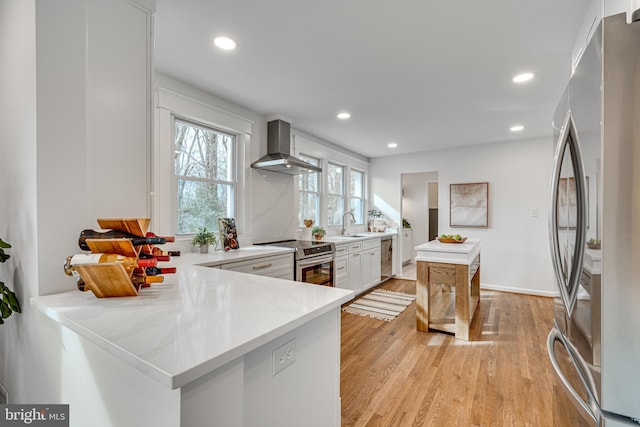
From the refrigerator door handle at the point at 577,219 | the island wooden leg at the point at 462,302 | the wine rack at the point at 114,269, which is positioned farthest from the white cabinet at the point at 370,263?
the wine rack at the point at 114,269

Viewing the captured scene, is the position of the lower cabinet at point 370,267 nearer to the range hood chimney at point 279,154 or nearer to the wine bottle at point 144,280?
the range hood chimney at point 279,154

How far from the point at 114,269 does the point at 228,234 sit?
1.85 meters

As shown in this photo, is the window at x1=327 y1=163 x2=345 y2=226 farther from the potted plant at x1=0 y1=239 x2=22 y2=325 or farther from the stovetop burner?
the potted plant at x1=0 y1=239 x2=22 y2=325

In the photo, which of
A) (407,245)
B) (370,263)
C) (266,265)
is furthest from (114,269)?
(407,245)

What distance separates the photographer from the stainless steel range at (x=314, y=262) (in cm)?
295

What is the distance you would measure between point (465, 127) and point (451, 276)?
2.20m

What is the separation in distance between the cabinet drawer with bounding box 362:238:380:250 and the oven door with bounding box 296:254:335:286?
1083mm

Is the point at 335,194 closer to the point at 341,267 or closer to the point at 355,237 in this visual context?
the point at 355,237

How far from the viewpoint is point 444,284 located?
2949 millimetres

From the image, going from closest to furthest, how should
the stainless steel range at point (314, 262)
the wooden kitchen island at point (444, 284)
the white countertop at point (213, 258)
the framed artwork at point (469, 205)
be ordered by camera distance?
1. the white countertop at point (213, 258)
2. the wooden kitchen island at point (444, 284)
3. the stainless steel range at point (314, 262)
4. the framed artwork at point (469, 205)

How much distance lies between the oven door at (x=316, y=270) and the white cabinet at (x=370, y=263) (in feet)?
3.42

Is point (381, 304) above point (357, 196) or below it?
below

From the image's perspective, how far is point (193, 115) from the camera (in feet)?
8.75

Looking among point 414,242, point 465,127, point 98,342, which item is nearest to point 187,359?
point 98,342
